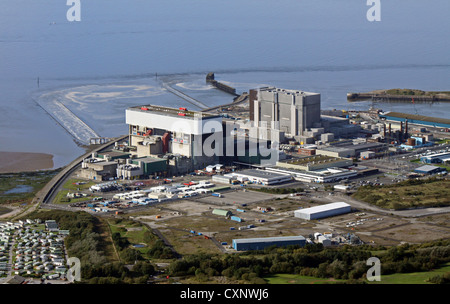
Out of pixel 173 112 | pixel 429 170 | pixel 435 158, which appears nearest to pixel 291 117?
pixel 173 112

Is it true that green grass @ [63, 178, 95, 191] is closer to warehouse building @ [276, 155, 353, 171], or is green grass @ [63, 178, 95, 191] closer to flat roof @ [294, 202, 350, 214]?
warehouse building @ [276, 155, 353, 171]

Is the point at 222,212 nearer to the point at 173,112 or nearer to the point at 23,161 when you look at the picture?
the point at 173,112

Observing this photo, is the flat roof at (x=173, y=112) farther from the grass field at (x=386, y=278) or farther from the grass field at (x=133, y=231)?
the grass field at (x=386, y=278)

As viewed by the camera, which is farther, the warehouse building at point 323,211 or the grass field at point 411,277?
the warehouse building at point 323,211

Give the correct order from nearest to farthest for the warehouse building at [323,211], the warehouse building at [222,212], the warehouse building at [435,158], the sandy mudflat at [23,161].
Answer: the warehouse building at [323,211] < the warehouse building at [222,212] < the warehouse building at [435,158] < the sandy mudflat at [23,161]

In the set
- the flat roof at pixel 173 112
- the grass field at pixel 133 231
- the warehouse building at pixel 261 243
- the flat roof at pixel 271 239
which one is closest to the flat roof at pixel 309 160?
the flat roof at pixel 173 112
